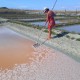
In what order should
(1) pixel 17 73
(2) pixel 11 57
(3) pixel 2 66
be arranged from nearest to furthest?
(1) pixel 17 73 → (3) pixel 2 66 → (2) pixel 11 57

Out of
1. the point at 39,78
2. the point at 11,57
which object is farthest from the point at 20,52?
the point at 39,78

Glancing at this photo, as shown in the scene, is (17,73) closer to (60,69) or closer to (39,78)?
(39,78)

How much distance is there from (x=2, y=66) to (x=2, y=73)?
1.04 m

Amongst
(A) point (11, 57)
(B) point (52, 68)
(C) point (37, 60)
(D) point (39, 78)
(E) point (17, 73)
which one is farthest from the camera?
(A) point (11, 57)

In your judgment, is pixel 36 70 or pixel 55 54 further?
pixel 55 54

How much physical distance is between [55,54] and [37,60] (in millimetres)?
1294

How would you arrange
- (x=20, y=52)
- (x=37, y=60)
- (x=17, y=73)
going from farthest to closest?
1. (x=20, y=52)
2. (x=37, y=60)
3. (x=17, y=73)

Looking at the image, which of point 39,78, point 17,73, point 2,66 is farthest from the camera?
point 2,66

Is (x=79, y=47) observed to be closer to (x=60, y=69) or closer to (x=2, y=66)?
(x=60, y=69)

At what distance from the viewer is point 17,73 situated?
7.82 metres

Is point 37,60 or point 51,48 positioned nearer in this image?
point 37,60

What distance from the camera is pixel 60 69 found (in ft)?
26.7

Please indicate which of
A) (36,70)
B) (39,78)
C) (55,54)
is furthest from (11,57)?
(39,78)

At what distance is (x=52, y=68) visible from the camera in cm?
833
